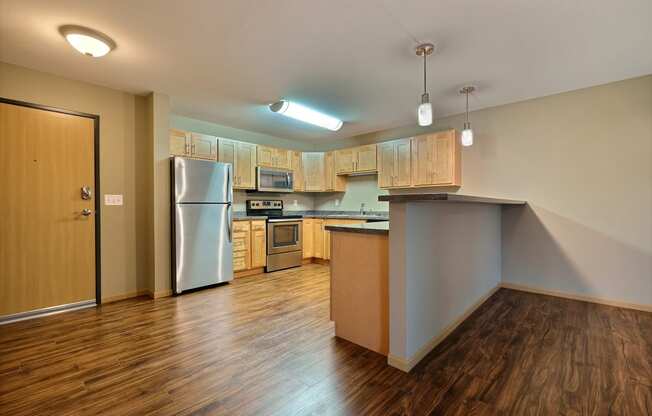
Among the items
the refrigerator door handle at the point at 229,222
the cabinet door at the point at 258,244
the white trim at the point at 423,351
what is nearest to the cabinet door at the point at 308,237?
the cabinet door at the point at 258,244

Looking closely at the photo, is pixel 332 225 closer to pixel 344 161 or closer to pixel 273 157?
pixel 273 157

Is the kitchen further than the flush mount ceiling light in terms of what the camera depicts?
No

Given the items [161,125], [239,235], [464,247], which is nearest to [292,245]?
[239,235]

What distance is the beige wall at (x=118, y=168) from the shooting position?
316 centimetres

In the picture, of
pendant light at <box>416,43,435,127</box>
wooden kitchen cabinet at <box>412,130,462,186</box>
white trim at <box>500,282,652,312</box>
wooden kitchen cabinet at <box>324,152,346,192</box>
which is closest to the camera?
pendant light at <box>416,43,435,127</box>

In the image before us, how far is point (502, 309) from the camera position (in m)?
3.06

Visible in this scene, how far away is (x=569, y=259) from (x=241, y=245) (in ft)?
14.1

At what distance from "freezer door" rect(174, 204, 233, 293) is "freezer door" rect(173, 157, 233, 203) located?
→ 0.10 meters

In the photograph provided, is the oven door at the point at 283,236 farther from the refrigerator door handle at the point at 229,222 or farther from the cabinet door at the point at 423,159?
the cabinet door at the point at 423,159

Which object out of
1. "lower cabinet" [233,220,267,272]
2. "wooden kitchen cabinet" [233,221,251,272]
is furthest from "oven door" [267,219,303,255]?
"wooden kitchen cabinet" [233,221,251,272]

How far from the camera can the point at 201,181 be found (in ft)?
12.3

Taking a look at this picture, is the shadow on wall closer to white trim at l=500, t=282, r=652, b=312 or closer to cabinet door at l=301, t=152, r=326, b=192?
white trim at l=500, t=282, r=652, b=312

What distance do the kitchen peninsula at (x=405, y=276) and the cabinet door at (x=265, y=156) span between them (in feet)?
10.1

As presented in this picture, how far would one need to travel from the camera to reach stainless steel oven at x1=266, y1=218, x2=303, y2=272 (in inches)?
189
